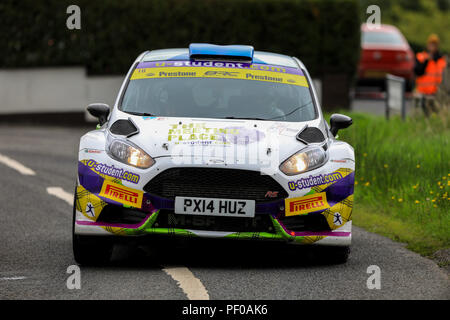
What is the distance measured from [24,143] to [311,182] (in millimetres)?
10823

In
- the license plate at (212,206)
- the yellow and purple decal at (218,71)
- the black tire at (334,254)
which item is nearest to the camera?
the license plate at (212,206)

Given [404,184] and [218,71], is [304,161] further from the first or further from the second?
[404,184]

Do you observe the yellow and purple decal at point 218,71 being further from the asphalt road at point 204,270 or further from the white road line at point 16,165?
the white road line at point 16,165

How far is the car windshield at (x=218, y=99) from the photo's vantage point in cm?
916

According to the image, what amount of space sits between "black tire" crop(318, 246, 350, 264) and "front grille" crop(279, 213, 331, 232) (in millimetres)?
267

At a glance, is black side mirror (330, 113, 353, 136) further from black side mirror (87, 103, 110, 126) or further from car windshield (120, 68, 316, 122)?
black side mirror (87, 103, 110, 126)

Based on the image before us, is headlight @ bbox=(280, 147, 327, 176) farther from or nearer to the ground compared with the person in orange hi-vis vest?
farther from the ground

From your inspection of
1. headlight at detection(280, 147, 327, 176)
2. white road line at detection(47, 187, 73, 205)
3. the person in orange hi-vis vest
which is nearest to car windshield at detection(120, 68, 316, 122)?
headlight at detection(280, 147, 327, 176)

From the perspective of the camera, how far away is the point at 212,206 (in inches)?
318

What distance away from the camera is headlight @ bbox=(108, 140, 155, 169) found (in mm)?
8195

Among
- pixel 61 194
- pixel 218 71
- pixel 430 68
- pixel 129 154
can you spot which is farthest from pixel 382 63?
pixel 129 154

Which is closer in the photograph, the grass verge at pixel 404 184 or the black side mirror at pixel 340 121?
the black side mirror at pixel 340 121

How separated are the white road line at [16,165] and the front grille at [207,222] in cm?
660

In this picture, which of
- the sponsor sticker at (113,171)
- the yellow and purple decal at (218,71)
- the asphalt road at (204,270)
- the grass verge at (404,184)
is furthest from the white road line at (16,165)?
the sponsor sticker at (113,171)
